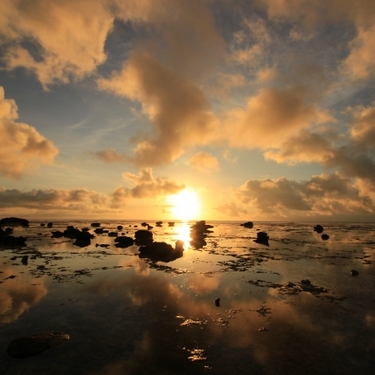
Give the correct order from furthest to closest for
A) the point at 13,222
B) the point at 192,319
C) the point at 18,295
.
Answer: the point at 13,222, the point at 18,295, the point at 192,319

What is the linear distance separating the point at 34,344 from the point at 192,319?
7283 millimetres

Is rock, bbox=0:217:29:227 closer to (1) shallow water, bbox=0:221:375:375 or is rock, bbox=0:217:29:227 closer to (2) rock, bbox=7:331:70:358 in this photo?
(1) shallow water, bbox=0:221:375:375

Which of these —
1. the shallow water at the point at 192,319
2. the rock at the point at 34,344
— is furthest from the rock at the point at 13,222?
the rock at the point at 34,344

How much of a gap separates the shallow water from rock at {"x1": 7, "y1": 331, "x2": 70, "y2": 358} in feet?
0.89

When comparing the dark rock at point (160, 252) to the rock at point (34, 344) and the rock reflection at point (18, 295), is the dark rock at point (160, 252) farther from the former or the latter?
the rock at point (34, 344)

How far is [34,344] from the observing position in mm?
10141

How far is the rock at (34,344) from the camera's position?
384 inches

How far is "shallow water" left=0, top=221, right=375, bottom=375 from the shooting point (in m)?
9.38

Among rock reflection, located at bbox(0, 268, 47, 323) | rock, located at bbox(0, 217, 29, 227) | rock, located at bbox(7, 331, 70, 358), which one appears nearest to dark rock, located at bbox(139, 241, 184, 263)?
rock reflection, located at bbox(0, 268, 47, 323)

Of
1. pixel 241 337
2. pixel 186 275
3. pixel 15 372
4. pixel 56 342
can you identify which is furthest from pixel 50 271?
pixel 241 337

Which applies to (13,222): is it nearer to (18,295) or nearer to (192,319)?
(18,295)

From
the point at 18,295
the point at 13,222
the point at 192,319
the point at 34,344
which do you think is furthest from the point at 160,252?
the point at 13,222

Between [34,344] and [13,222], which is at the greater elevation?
[13,222]

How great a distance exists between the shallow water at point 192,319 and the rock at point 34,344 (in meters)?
0.27
